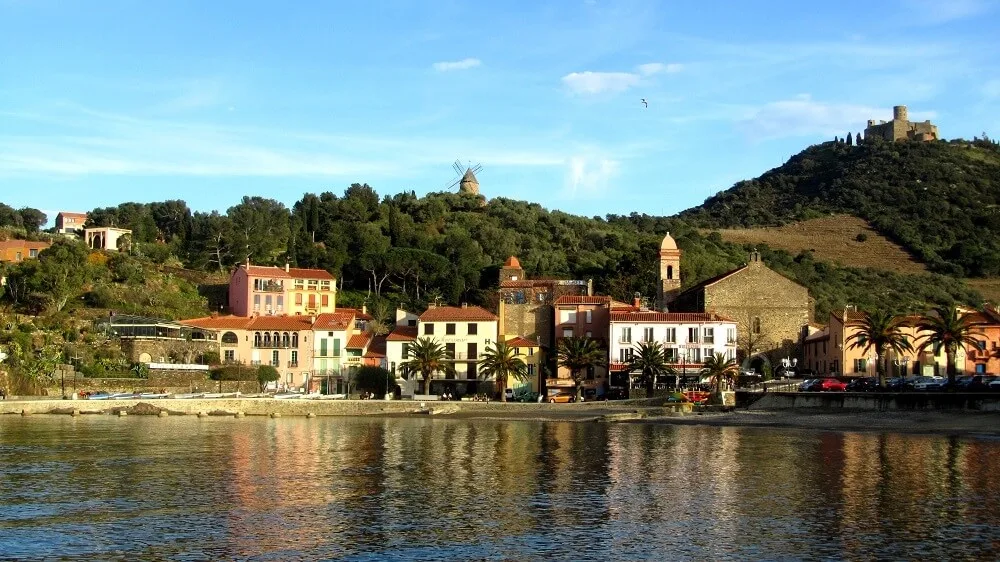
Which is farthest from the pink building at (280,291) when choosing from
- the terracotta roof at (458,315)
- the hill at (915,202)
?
the hill at (915,202)

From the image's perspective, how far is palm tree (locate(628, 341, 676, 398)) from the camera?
76.4m

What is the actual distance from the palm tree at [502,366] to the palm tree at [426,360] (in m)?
3.18

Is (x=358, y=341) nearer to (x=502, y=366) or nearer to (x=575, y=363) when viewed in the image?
(x=502, y=366)

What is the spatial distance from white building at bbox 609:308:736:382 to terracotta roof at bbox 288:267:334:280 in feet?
113

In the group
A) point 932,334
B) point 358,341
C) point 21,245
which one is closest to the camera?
point 932,334

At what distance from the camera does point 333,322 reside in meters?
88.6

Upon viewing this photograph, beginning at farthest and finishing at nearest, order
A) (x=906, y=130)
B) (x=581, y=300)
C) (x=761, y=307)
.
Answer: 1. (x=906, y=130)
2. (x=581, y=300)
3. (x=761, y=307)

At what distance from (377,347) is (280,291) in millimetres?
16908

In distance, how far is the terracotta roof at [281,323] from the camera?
290 feet

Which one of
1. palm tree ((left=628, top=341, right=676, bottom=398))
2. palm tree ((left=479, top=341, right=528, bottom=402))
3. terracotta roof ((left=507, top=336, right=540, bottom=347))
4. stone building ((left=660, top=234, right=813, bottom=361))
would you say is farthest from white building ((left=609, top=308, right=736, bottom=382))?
palm tree ((left=479, top=341, right=528, bottom=402))

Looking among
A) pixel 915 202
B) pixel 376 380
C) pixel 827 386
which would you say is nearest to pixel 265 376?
pixel 376 380

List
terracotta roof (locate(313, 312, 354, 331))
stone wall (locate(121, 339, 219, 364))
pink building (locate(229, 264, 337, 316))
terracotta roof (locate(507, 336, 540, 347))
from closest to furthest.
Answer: terracotta roof (locate(507, 336, 540, 347)) < stone wall (locate(121, 339, 219, 364)) < terracotta roof (locate(313, 312, 354, 331)) < pink building (locate(229, 264, 337, 316))

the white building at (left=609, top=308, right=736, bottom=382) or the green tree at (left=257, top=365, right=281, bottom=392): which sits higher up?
the white building at (left=609, top=308, right=736, bottom=382)

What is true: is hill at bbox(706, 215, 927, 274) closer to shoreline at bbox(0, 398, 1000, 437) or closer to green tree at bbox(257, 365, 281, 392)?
shoreline at bbox(0, 398, 1000, 437)
